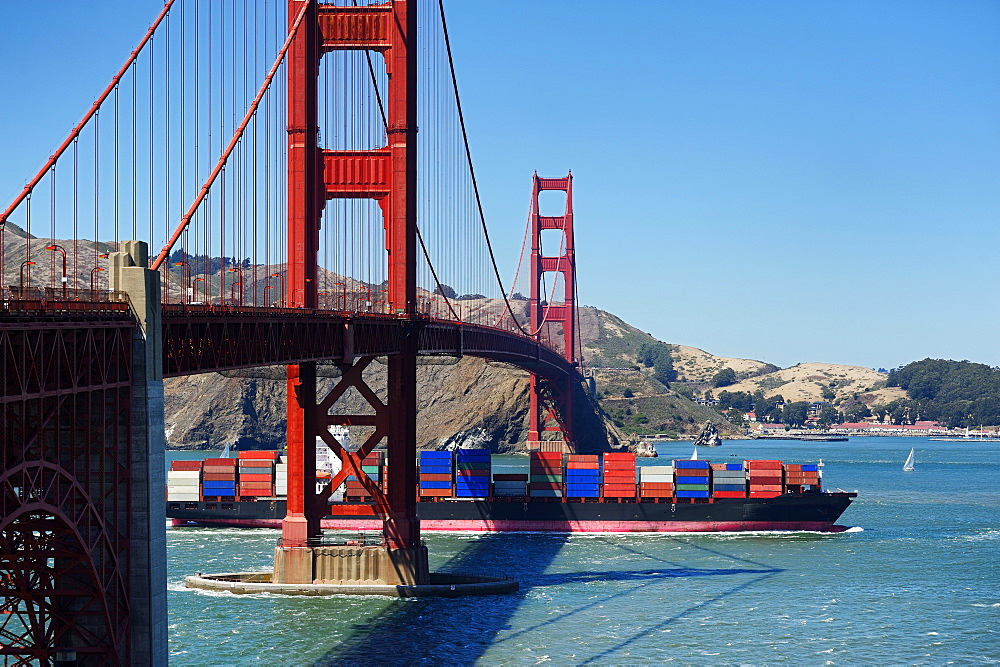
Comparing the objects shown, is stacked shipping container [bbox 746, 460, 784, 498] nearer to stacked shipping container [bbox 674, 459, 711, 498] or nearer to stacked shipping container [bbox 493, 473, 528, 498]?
stacked shipping container [bbox 674, 459, 711, 498]

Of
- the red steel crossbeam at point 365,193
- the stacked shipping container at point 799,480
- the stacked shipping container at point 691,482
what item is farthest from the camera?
the stacked shipping container at point 799,480

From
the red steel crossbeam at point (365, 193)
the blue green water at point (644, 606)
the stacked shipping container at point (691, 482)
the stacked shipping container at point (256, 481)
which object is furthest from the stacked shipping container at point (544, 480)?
the red steel crossbeam at point (365, 193)

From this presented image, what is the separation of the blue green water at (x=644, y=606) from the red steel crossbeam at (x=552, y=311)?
7253 cm

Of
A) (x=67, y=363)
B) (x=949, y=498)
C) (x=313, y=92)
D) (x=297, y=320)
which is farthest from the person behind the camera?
(x=949, y=498)

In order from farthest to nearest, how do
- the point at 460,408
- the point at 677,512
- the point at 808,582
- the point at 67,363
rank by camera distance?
1. the point at 460,408
2. the point at 677,512
3. the point at 808,582
4. the point at 67,363

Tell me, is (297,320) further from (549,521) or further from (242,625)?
(549,521)

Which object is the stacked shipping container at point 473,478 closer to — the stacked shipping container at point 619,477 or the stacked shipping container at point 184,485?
the stacked shipping container at point 619,477

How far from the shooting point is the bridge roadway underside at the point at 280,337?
30844mm

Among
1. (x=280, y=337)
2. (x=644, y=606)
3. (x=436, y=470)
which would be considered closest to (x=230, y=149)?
(x=280, y=337)

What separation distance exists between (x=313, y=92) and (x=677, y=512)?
3777cm

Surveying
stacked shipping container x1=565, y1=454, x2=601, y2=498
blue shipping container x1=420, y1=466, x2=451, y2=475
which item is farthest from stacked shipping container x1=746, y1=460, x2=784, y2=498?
blue shipping container x1=420, y1=466, x2=451, y2=475

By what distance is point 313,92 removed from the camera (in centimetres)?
4978

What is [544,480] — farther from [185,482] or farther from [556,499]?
[185,482]

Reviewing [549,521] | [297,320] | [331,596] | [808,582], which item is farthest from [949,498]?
[297,320]
